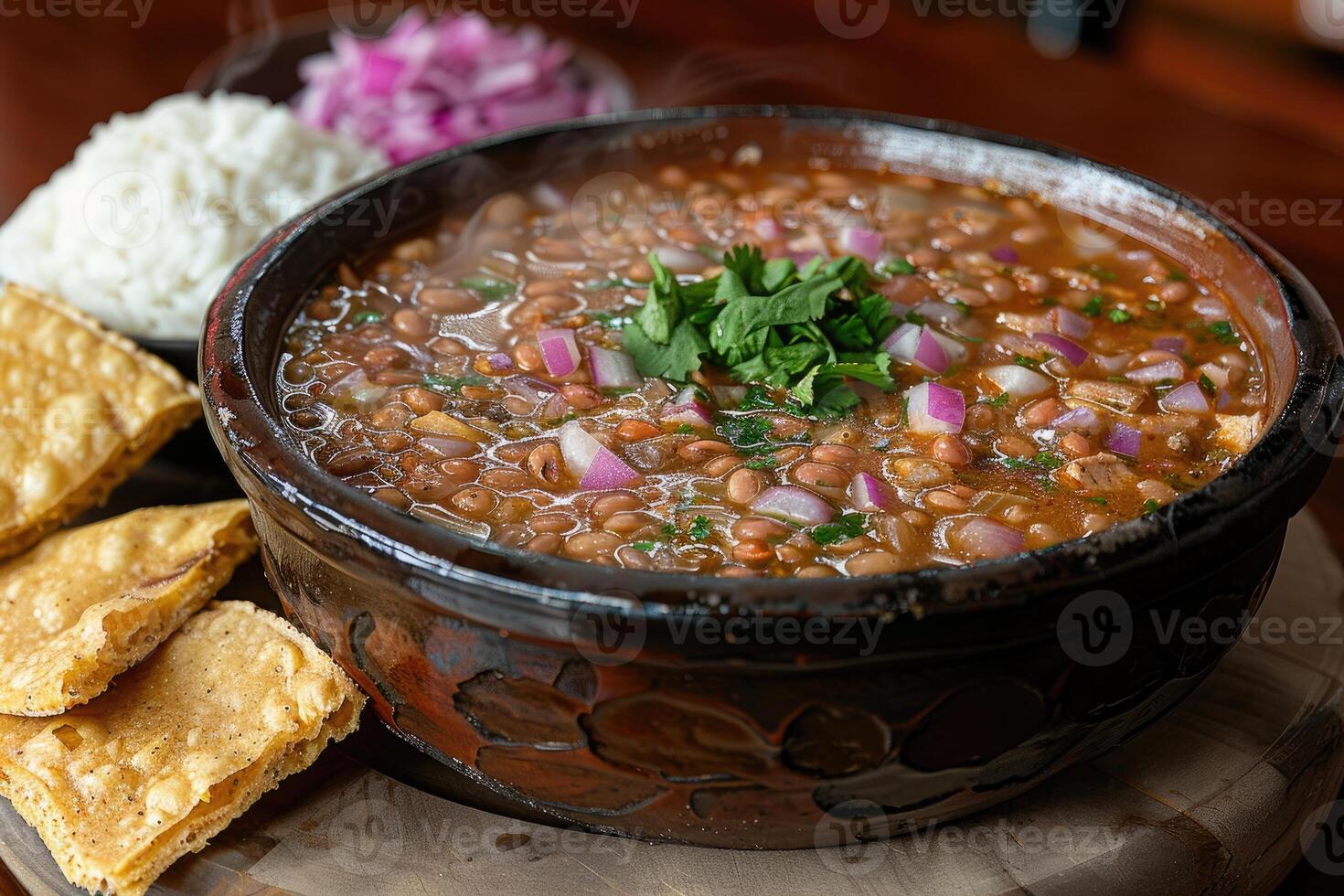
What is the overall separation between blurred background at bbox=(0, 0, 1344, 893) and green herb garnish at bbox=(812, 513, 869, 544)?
3.05 meters

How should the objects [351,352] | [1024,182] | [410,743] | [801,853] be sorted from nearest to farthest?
[801,853] < [410,743] < [351,352] < [1024,182]

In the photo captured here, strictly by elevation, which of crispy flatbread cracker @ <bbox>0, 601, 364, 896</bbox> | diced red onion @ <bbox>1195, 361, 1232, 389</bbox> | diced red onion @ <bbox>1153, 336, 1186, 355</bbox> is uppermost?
diced red onion @ <bbox>1153, 336, 1186, 355</bbox>

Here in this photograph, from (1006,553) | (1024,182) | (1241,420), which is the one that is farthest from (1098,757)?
(1024,182)

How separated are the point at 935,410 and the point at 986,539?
406 millimetres

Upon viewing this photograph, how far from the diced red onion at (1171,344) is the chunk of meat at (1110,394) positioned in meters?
0.19

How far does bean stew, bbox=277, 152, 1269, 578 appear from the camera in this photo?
2232 mm

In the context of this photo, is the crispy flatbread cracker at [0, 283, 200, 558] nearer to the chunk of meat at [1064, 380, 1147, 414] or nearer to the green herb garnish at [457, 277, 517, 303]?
the green herb garnish at [457, 277, 517, 303]

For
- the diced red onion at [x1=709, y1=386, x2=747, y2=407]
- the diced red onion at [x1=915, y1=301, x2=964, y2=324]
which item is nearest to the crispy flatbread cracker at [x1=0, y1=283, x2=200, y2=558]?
the diced red onion at [x1=709, y1=386, x2=747, y2=407]

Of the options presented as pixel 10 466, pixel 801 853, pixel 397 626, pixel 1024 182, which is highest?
pixel 1024 182

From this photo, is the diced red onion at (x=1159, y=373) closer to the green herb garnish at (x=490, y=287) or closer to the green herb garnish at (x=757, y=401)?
the green herb garnish at (x=757, y=401)

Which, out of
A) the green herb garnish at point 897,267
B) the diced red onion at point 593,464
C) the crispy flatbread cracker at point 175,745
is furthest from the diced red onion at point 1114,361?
the crispy flatbread cracker at point 175,745

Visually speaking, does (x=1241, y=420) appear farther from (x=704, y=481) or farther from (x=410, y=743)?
(x=410, y=743)

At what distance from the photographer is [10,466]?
2896 mm

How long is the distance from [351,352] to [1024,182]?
173cm
